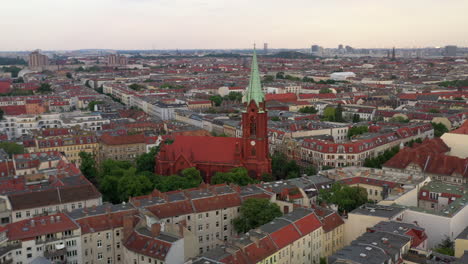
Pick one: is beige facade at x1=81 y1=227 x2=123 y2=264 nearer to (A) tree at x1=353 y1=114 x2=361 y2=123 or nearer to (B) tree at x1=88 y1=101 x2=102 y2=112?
(A) tree at x1=353 y1=114 x2=361 y2=123

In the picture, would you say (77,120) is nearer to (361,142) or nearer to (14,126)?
(14,126)

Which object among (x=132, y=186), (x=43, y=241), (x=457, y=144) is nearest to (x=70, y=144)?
(x=132, y=186)

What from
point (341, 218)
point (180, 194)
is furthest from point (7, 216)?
point (341, 218)

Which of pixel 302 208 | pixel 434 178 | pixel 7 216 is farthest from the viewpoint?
pixel 434 178

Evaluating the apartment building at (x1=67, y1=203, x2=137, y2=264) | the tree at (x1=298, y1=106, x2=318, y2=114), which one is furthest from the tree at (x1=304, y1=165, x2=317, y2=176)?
the tree at (x1=298, y1=106, x2=318, y2=114)

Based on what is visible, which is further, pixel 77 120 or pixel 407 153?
pixel 77 120

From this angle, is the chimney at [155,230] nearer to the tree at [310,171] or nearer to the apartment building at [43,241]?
the apartment building at [43,241]

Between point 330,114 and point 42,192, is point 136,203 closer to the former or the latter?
point 42,192
